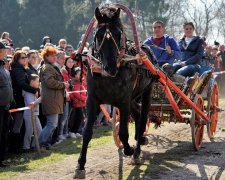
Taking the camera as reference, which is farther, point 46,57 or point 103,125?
point 103,125

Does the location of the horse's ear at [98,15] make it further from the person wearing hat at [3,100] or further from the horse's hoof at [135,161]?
the horse's hoof at [135,161]

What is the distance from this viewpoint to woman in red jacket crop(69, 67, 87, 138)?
32.8ft

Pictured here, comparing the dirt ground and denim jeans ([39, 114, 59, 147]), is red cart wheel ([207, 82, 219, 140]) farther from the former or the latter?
denim jeans ([39, 114, 59, 147])

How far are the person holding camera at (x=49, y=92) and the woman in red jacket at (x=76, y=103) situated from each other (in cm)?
149

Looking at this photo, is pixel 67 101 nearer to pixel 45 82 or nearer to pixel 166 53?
pixel 45 82

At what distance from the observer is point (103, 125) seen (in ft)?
38.3

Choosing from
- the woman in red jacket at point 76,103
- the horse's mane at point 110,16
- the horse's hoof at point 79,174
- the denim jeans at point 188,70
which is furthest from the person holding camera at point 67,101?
the horse's mane at point 110,16

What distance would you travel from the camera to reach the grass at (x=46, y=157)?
6645mm

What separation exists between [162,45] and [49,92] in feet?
7.55

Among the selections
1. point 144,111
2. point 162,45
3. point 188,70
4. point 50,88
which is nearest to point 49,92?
point 50,88

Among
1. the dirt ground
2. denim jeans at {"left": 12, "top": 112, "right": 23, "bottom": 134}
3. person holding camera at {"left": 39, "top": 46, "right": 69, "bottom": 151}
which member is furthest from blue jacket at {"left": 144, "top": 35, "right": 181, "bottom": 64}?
denim jeans at {"left": 12, "top": 112, "right": 23, "bottom": 134}

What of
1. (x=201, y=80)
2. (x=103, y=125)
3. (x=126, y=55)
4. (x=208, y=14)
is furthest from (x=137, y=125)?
(x=208, y=14)

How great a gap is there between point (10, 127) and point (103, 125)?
379 centimetres

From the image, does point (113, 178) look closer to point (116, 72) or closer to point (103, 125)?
point (116, 72)
